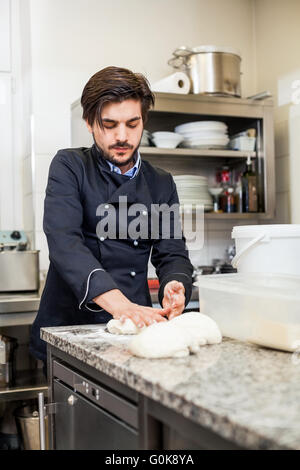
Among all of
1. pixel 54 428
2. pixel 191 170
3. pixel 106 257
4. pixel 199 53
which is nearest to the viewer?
pixel 54 428

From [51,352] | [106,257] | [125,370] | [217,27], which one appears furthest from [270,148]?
[125,370]

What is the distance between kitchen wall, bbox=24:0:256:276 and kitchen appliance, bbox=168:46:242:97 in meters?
0.34

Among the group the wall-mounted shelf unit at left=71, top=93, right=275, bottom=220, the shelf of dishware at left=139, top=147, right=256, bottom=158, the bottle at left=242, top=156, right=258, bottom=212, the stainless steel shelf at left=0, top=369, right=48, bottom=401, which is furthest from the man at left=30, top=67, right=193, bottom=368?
the bottle at left=242, top=156, right=258, bottom=212

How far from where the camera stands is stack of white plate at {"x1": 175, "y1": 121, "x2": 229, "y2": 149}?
2.94 meters

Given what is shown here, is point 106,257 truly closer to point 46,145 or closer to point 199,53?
point 46,145

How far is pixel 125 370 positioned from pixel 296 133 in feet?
8.02

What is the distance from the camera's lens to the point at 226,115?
9.79ft

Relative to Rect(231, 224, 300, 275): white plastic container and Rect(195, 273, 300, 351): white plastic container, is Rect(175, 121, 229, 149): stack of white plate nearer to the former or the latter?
Rect(231, 224, 300, 275): white plastic container

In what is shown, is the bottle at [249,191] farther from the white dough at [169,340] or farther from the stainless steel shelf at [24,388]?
the white dough at [169,340]

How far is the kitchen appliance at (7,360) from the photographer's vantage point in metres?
2.51

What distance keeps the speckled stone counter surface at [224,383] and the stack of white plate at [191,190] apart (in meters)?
1.76

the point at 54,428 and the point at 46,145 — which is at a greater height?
the point at 46,145

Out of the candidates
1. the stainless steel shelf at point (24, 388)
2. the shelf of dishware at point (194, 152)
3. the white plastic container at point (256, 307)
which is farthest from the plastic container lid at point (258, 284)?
the shelf of dishware at point (194, 152)

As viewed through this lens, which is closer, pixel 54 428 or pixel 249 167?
pixel 54 428
